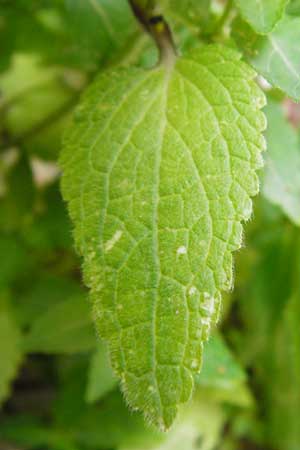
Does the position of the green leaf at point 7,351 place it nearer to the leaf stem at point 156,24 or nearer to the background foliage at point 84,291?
the background foliage at point 84,291

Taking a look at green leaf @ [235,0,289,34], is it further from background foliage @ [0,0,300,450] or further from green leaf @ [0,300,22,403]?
green leaf @ [0,300,22,403]

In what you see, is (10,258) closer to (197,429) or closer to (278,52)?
(197,429)

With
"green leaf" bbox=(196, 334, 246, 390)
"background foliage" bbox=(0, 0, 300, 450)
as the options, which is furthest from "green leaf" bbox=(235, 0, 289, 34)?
"green leaf" bbox=(196, 334, 246, 390)

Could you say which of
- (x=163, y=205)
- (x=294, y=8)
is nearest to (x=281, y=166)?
(x=294, y=8)

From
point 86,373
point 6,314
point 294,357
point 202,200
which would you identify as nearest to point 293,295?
point 294,357

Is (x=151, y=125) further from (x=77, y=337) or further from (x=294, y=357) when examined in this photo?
(x=294, y=357)

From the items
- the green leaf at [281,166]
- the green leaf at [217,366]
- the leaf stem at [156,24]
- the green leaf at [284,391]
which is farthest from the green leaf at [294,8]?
the green leaf at [284,391]
